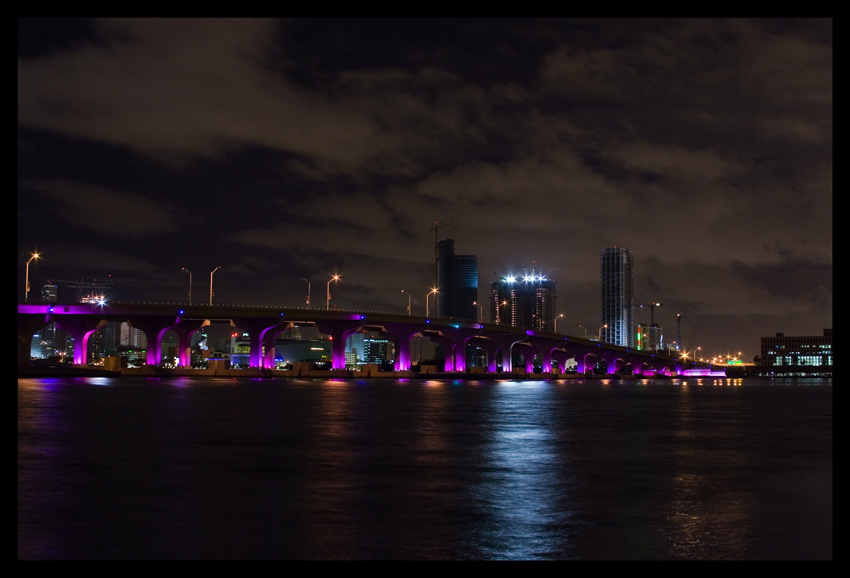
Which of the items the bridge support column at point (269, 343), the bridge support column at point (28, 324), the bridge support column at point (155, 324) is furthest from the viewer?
the bridge support column at point (269, 343)

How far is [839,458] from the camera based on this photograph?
7.97 m

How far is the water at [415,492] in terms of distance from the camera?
13.9 m

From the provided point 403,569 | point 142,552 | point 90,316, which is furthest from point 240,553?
point 90,316

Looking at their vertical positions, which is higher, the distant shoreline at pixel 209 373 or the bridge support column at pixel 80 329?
the bridge support column at pixel 80 329

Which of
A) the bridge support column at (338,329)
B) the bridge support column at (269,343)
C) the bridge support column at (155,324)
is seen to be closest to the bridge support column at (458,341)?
the bridge support column at (338,329)

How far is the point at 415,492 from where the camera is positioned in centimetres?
1977


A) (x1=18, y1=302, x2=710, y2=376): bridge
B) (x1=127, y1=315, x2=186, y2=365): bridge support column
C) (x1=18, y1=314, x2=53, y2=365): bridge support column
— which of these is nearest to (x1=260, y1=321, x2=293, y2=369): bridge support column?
(x1=18, y1=302, x2=710, y2=376): bridge

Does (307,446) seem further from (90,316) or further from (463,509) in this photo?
(90,316)

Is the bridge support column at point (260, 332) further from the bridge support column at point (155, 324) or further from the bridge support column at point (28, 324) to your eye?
the bridge support column at point (28, 324)

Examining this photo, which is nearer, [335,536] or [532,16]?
[532,16]

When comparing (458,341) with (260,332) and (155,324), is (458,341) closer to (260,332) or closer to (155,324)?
(260,332)

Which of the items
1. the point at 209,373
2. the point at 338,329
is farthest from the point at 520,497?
the point at 338,329

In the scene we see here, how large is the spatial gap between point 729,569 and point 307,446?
76.2 ft

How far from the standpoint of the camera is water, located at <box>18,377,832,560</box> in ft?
45.5
